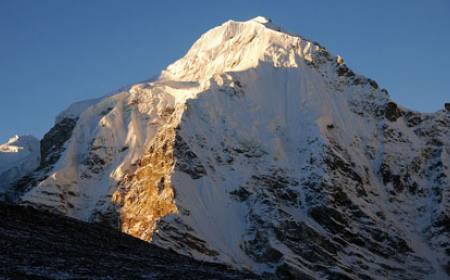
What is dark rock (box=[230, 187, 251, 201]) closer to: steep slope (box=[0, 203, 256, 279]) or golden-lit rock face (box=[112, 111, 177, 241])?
golden-lit rock face (box=[112, 111, 177, 241])

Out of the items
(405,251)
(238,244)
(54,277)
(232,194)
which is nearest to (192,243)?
(238,244)

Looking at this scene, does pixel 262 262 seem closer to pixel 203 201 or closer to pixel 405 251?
pixel 203 201

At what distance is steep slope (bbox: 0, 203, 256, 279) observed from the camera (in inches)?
2060

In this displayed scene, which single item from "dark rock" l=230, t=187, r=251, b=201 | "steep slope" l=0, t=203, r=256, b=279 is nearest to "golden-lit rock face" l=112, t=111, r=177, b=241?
"dark rock" l=230, t=187, r=251, b=201

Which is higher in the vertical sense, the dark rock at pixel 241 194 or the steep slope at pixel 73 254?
the dark rock at pixel 241 194

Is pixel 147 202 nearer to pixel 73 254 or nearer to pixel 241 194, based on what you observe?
pixel 241 194

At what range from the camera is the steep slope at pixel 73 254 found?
172 ft

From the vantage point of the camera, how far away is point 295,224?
186 metres

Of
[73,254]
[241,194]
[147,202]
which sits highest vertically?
[241,194]

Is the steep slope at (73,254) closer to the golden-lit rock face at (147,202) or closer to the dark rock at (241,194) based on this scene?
the golden-lit rock face at (147,202)

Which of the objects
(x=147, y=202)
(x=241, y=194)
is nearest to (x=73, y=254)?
(x=147, y=202)

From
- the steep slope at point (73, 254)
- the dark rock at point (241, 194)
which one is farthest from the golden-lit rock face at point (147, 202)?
the steep slope at point (73, 254)

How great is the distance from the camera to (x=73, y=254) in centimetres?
6184

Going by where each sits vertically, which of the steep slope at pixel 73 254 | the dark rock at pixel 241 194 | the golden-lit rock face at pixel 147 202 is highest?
the dark rock at pixel 241 194
